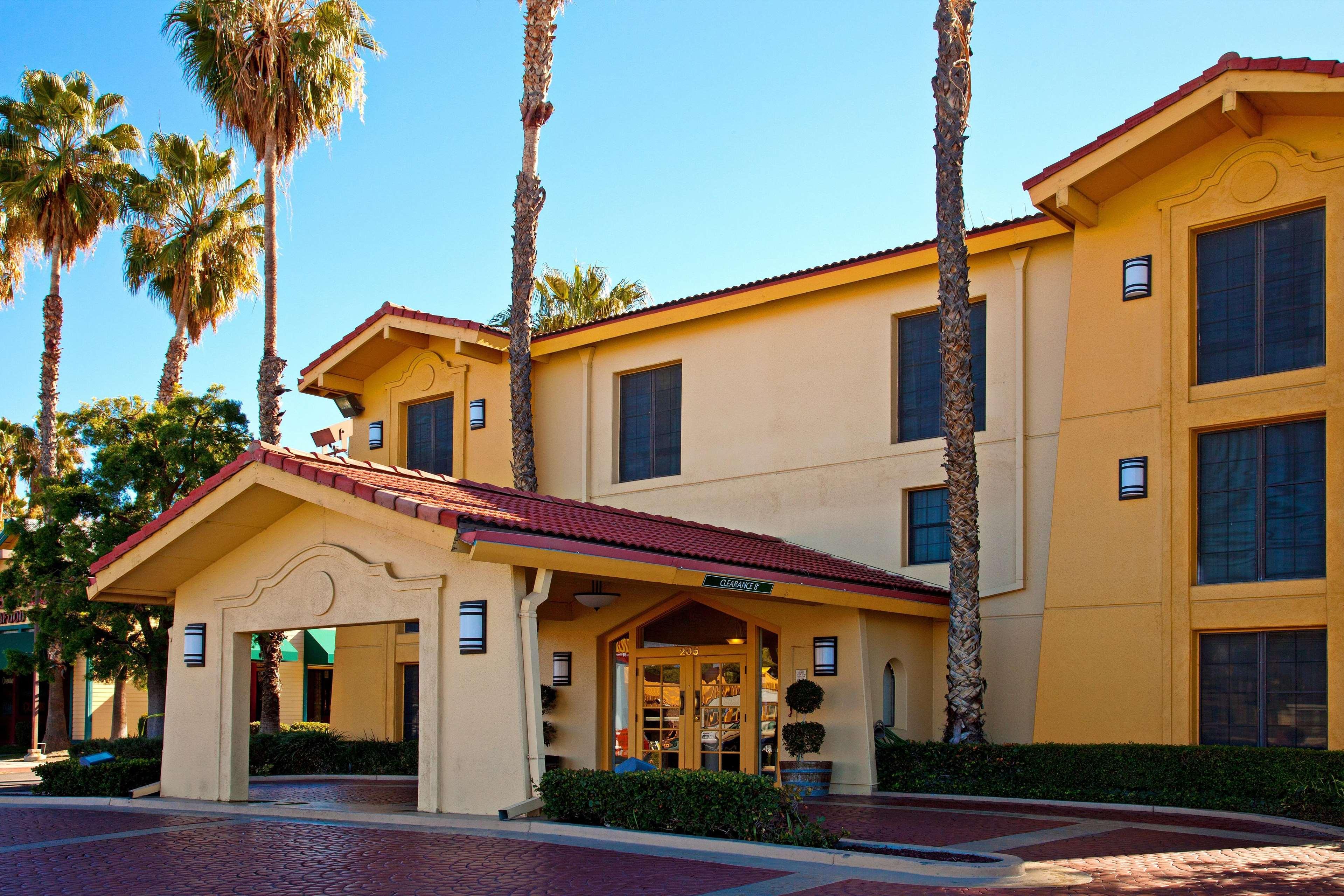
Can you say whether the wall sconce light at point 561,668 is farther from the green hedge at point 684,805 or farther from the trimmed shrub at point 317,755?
the green hedge at point 684,805

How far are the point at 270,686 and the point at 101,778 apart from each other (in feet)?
29.9

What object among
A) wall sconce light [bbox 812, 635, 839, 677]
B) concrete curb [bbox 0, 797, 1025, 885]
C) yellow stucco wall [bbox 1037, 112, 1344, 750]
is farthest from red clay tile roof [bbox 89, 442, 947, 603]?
concrete curb [bbox 0, 797, 1025, 885]

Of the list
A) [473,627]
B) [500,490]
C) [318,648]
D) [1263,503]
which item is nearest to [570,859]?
[473,627]

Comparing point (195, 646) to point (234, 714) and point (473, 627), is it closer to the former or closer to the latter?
point (234, 714)

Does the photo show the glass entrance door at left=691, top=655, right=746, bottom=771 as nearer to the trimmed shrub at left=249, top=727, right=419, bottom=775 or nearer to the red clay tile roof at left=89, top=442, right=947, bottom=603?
the red clay tile roof at left=89, top=442, right=947, bottom=603

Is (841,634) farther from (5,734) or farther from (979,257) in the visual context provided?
(5,734)

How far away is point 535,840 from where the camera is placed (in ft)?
39.9

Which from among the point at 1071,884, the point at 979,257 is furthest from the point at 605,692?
the point at 1071,884

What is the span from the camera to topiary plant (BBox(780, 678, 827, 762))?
17.9 metres

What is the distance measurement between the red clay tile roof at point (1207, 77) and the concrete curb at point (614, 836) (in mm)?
10526

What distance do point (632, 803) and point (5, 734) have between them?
29.6m

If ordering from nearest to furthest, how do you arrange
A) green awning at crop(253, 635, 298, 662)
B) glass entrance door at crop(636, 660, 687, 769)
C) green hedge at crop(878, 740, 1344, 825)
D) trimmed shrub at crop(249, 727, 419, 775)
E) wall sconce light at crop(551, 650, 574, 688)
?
green hedge at crop(878, 740, 1344, 825)
glass entrance door at crop(636, 660, 687, 769)
wall sconce light at crop(551, 650, 574, 688)
trimmed shrub at crop(249, 727, 419, 775)
green awning at crop(253, 635, 298, 662)

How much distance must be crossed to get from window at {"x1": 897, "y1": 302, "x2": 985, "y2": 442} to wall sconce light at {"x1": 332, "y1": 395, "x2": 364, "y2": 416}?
1294cm

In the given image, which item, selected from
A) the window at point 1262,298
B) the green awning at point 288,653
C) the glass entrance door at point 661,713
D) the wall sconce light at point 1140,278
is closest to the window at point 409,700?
the glass entrance door at point 661,713
